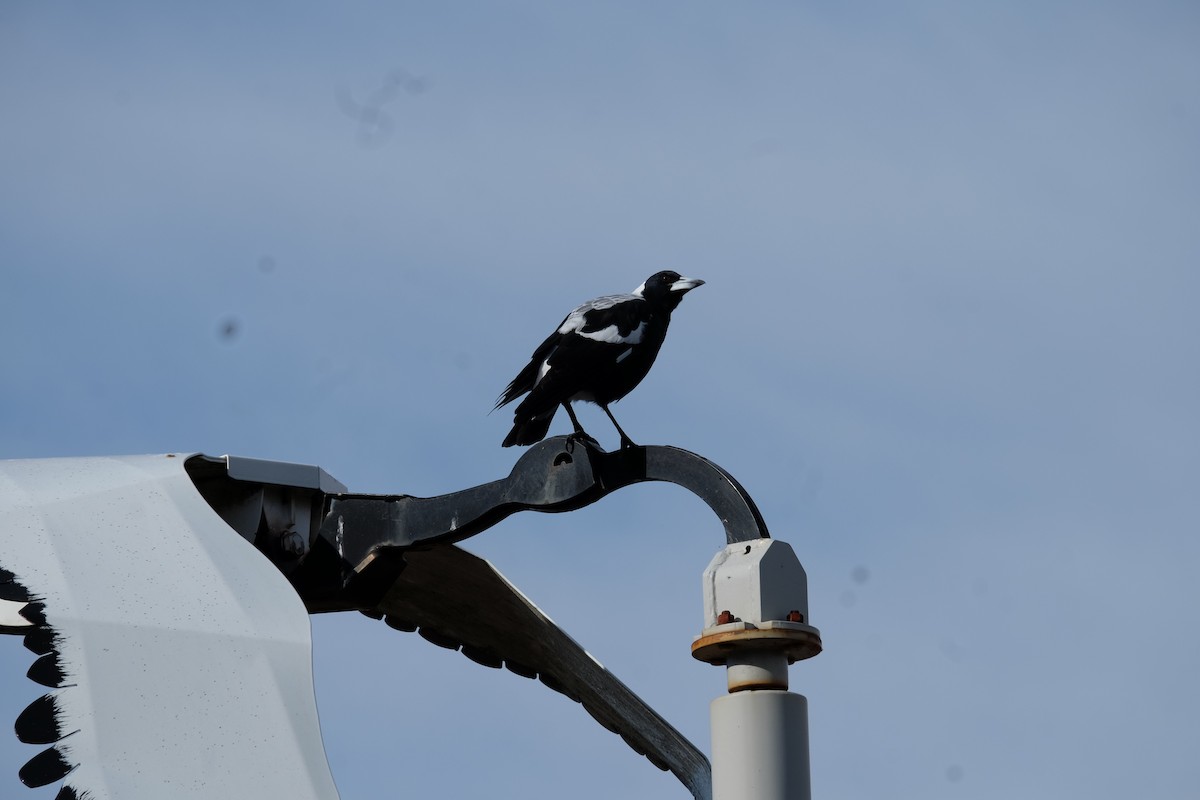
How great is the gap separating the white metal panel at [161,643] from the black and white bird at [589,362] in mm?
1363

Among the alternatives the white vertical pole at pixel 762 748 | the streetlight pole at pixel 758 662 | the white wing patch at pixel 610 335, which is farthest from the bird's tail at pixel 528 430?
the white vertical pole at pixel 762 748

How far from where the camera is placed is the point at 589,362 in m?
6.44

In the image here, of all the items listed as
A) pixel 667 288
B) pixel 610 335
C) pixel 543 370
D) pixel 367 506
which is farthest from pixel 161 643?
pixel 667 288

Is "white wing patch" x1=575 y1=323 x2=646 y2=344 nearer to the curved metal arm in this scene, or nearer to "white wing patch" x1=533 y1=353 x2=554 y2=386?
"white wing patch" x1=533 y1=353 x2=554 y2=386

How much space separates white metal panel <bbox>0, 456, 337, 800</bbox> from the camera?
456 cm

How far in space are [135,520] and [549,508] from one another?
1.38m

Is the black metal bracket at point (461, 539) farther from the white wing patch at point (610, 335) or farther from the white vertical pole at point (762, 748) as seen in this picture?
the white wing patch at point (610, 335)

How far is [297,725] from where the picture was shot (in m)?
4.83

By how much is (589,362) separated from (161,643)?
2156mm

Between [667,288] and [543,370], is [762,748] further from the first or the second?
[667,288]

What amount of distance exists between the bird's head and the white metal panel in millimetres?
2086

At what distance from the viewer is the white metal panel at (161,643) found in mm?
4559

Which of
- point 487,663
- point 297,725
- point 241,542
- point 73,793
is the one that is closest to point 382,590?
point 487,663

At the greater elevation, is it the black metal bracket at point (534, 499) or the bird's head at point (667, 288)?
the bird's head at point (667, 288)
